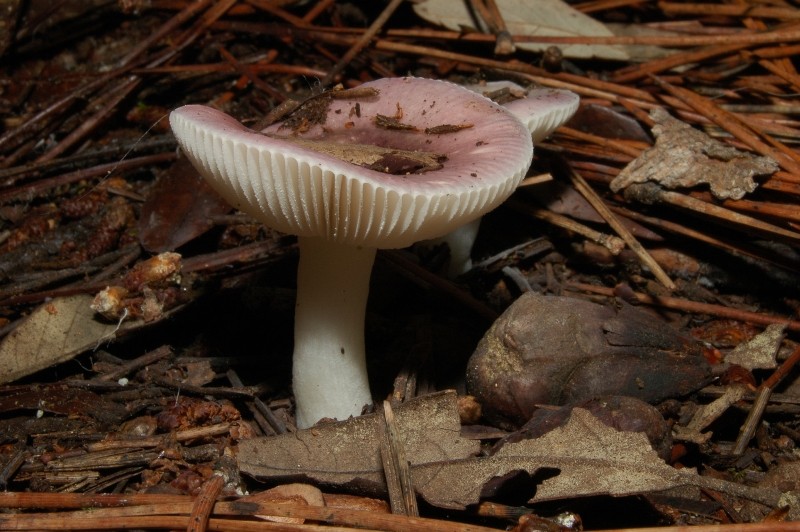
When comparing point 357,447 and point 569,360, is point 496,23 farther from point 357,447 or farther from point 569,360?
point 357,447

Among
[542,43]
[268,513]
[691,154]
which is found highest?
[542,43]

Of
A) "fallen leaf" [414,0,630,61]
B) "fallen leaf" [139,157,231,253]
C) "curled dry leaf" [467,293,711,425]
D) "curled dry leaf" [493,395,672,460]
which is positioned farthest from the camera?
"fallen leaf" [414,0,630,61]

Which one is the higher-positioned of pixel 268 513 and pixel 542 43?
pixel 542 43

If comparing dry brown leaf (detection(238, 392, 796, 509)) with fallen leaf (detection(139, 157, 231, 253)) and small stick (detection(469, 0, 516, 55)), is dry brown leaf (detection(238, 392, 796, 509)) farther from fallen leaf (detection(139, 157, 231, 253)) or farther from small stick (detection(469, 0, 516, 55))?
small stick (detection(469, 0, 516, 55))

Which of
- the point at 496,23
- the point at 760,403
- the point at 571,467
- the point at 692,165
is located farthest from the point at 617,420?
the point at 496,23

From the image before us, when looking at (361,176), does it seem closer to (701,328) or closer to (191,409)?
(191,409)

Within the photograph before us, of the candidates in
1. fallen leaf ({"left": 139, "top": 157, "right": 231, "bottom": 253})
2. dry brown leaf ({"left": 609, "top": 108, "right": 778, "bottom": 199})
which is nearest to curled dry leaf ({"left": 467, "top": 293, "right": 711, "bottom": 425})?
dry brown leaf ({"left": 609, "top": 108, "right": 778, "bottom": 199})

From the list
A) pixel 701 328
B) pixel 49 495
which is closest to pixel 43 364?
pixel 49 495
